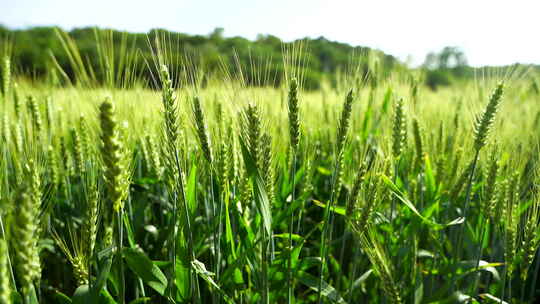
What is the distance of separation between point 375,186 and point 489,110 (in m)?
0.64

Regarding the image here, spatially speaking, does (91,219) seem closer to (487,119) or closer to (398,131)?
(398,131)

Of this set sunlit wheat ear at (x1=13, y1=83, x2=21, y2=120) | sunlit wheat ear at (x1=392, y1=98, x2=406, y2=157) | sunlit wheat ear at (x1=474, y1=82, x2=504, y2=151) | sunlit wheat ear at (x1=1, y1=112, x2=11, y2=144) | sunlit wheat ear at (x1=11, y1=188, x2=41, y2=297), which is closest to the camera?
sunlit wheat ear at (x1=11, y1=188, x2=41, y2=297)

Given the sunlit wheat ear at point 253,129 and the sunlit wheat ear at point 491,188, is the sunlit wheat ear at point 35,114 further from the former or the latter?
the sunlit wheat ear at point 491,188

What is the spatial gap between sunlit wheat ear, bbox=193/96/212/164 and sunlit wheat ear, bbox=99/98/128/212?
0.95ft

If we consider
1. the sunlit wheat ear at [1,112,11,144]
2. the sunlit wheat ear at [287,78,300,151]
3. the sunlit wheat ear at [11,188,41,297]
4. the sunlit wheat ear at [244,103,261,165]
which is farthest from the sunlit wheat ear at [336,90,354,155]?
the sunlit wheat ear at [1,112,11,144]

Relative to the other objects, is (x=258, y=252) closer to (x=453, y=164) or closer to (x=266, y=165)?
(x=266, y=165)

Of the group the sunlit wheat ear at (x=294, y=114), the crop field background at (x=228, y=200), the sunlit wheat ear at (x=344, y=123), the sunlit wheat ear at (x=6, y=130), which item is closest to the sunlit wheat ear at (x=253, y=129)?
the crop field background at (x=228, y=200)

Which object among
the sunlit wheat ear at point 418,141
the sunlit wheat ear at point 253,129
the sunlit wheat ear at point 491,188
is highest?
the sunlit wheat ear at point 253,129

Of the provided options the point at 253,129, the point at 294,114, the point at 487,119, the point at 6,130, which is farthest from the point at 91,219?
the point at 487,119

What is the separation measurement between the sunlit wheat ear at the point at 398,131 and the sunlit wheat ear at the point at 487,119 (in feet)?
0.92

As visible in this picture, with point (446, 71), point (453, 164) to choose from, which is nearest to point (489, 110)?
point (453, 164)

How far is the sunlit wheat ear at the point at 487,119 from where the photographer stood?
139 centimetres

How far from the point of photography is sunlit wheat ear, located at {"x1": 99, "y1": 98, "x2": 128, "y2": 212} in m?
0.84

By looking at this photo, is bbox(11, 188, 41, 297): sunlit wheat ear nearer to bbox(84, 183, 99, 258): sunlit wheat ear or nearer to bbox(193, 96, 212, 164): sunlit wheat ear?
bbox(84, 183, 99, 258): sunlit wheat ear
